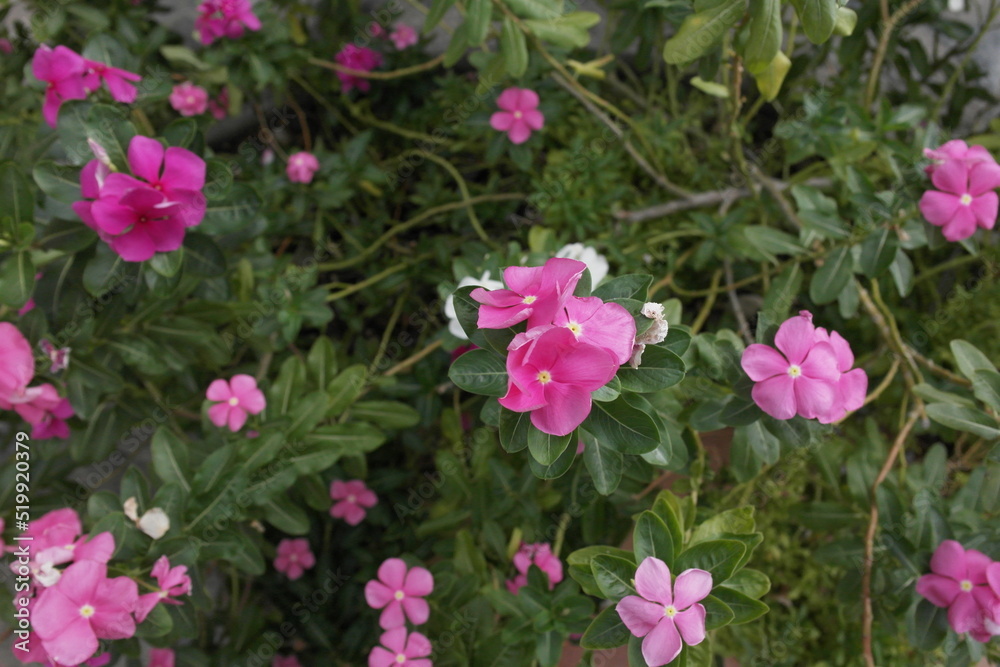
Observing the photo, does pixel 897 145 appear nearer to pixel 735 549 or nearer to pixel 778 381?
pixel 778 381

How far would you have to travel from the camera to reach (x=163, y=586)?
3.35 ft

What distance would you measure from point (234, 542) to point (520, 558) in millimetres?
534

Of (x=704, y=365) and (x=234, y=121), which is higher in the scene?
(x=704, y=365)

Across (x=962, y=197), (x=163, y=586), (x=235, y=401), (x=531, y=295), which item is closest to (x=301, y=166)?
(x=235, y=401)

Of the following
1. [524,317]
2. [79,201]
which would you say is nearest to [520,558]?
[524,317]

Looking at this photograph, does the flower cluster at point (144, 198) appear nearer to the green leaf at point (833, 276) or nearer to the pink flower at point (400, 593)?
the pink flower at point (400, 593)

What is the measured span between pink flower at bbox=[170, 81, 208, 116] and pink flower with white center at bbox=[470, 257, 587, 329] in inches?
56.1

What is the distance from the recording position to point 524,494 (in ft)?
4.48

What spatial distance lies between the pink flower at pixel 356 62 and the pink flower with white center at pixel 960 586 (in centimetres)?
185

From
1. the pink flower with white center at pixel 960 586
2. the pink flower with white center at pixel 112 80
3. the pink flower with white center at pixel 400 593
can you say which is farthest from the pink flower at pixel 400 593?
the pink flower with white center at pixel 112 80

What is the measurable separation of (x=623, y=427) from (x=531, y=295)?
20 cm

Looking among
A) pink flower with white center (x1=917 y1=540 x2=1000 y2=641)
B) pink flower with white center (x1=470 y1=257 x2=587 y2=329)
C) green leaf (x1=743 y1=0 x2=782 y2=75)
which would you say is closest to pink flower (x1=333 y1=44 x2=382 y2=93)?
green leaf (x1=743 y1=0 x2=782 y2=75)

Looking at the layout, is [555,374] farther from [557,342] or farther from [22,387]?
A: [22,387]

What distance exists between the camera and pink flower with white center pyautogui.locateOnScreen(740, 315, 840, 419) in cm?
87
